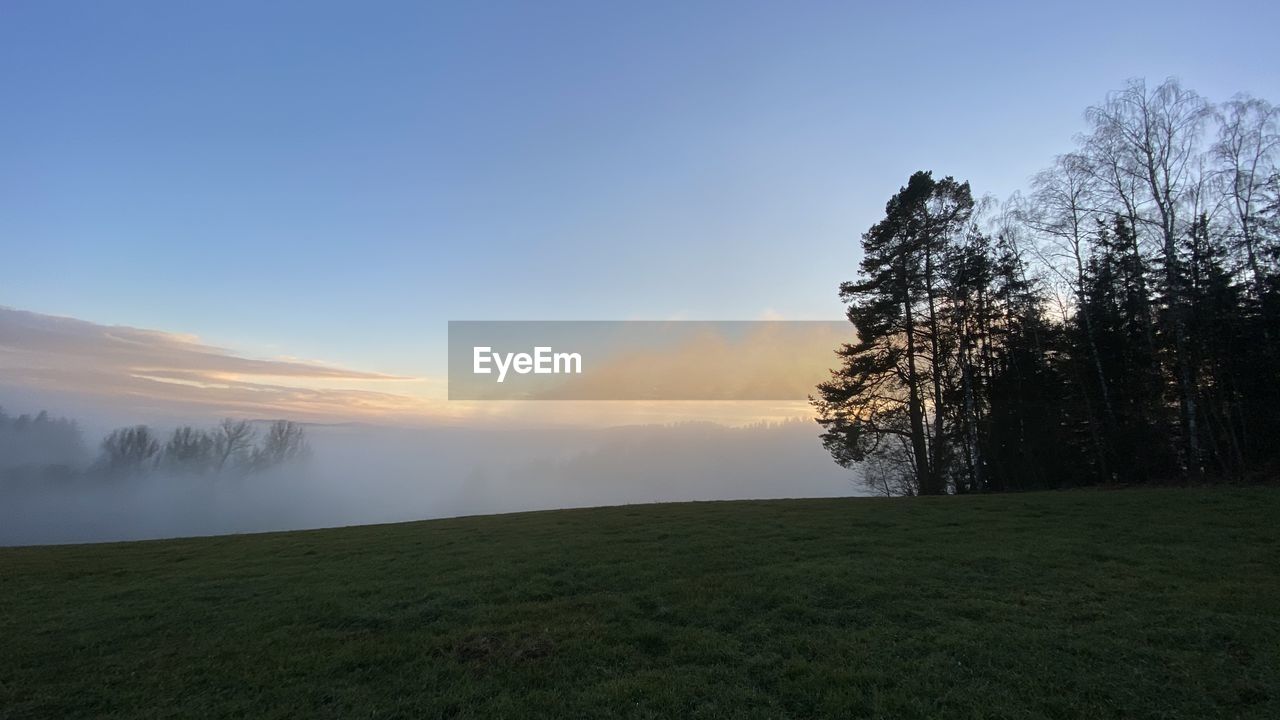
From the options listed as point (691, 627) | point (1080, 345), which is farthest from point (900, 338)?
point (691, 627)

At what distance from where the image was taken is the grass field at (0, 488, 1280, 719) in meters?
5.56

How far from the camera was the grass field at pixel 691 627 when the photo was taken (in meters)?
5.56

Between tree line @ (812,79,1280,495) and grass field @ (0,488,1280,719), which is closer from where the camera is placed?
grass field @ (0,488,1280,719)

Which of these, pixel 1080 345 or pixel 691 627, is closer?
pixel 691 627

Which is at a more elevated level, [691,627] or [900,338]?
[900,338]

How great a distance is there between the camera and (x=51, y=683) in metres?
6.41

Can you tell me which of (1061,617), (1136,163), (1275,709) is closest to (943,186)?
(1136,163)

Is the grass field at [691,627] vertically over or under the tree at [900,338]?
under

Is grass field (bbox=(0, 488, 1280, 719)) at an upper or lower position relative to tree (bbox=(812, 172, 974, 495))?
lower

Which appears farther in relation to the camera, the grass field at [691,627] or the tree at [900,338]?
the tree at [900,338]

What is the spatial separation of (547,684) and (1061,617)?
7095mm

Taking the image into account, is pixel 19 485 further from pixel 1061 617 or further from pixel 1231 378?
pixel 1231 378

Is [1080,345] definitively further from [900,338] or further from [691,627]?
[691,627]

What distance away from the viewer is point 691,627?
753 centimetres
